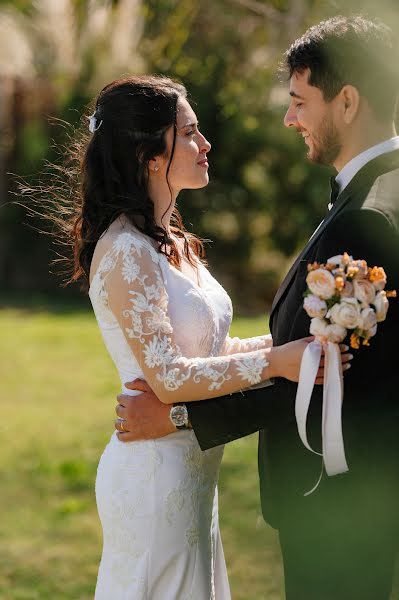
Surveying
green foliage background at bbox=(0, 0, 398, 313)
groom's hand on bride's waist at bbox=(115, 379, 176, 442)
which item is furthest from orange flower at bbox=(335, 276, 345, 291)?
green foliage background at bbox=(0, 0, 398, 313)

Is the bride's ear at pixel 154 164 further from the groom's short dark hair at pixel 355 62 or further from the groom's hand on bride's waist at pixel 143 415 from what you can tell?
the groom's hand on bride's waist at pixel 143 415

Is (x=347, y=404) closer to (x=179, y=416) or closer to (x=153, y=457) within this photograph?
(x=179, y=416)

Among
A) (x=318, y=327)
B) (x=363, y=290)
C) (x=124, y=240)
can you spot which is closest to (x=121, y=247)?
(x=124, y=240)

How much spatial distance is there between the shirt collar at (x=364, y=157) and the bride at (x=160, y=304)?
583 millimetres

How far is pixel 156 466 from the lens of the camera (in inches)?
129

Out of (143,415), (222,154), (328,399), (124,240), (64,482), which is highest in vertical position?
(124,240)

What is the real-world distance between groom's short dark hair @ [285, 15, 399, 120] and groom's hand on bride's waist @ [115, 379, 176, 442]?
1.05 m

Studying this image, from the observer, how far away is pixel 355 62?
3000 mm

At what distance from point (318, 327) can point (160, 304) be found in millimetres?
611

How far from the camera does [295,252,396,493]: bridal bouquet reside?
262cm

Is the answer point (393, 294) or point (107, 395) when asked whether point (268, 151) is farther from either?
point (393, 294)

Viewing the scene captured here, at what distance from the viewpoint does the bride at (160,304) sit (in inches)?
127

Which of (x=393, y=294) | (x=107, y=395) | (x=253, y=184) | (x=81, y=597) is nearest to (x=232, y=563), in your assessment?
(x=81, y=597)

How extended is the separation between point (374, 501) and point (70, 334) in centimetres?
890
